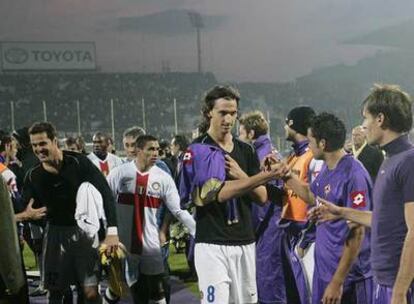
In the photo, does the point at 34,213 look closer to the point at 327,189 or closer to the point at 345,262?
the point at 327,189

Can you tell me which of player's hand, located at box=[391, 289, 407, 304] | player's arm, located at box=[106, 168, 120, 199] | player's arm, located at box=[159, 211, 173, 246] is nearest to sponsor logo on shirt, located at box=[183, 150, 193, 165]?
player's hand, located at box=[391, 289, 407, 304]

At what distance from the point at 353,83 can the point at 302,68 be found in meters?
13.3

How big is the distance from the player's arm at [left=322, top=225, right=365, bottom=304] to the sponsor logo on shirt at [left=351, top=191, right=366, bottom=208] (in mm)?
121

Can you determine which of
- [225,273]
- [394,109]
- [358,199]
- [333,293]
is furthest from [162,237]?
[394,109]

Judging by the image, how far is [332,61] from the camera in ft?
236

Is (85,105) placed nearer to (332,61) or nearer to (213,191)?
(332,61)

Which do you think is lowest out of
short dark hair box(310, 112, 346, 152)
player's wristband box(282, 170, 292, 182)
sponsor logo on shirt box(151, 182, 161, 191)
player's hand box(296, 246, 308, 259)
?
player's hand box(296, 246, 308, 259)

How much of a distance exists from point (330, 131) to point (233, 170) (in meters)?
0.66

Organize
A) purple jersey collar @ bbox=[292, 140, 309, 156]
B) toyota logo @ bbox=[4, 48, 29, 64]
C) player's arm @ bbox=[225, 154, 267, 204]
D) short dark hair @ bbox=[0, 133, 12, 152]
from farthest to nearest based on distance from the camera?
toyota logo @ bbox=[4, 48, 29, 64]
short dark hair @ bbox=[0, 133, 12, 152]
purple jersey collar @ bbox=[292, 140, 309, 156]
player's arm @ bbox=[225, 154, 267, 204]

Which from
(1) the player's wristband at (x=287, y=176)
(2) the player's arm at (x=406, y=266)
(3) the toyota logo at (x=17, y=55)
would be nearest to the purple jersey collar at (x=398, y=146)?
(2) the player's arm at (x=406, y=266)

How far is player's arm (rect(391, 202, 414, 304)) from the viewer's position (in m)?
2.72

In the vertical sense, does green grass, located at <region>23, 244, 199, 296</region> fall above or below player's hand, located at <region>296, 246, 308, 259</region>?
below

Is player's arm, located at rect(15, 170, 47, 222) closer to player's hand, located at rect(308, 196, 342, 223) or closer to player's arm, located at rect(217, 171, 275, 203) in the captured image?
player's arm, located at rect(217, 171, 275, 203)

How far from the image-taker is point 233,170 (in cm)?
403
